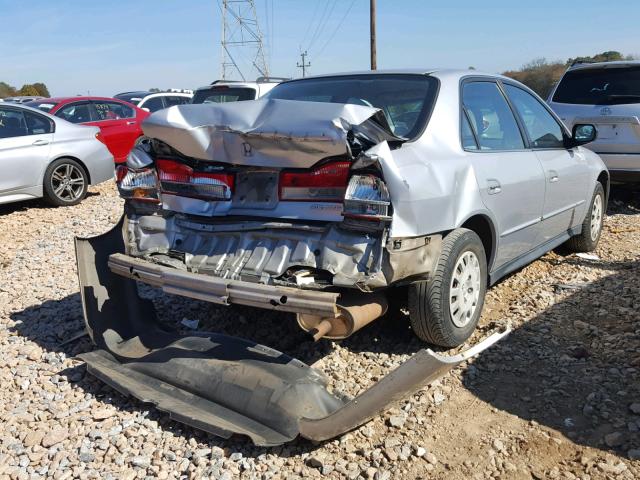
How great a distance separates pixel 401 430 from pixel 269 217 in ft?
4.36

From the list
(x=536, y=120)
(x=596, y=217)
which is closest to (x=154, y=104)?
(x=596, y=217)

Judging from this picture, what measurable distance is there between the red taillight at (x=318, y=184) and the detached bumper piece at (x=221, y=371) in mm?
585

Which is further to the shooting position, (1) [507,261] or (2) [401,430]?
(1) [507,261]

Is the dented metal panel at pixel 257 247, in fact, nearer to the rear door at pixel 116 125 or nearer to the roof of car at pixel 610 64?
the roof of car at pixel 610 64

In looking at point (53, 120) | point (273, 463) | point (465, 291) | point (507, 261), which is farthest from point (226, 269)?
point (53, 120)

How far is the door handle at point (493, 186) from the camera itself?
392 cm

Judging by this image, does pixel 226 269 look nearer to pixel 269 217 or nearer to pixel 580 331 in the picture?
pixel 269 217

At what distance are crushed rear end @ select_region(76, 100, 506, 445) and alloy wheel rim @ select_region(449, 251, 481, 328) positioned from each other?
44cm

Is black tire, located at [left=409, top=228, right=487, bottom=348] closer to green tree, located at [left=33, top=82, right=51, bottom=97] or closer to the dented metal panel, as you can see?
the dented metal panel

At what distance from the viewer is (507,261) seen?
4488mm

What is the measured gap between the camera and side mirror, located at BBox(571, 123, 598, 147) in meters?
5.26

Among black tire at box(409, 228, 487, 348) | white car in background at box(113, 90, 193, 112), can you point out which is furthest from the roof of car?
white car in background at box(113, 90, 193, 112)

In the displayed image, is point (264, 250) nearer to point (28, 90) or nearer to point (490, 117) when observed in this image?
point (490, 117)

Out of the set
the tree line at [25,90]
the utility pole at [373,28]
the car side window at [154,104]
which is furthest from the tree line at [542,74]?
the tree line at [25,90]
